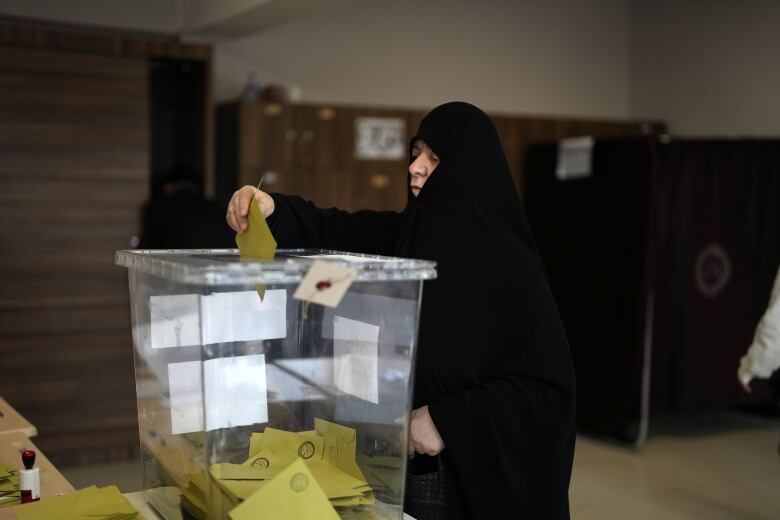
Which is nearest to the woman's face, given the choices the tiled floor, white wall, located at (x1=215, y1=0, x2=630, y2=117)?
the tiled floor

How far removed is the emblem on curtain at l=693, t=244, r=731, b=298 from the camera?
5.19 m

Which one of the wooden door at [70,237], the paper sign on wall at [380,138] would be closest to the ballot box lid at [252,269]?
the wooden door at [70,237]

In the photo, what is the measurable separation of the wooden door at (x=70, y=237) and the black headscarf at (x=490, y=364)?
127 inches

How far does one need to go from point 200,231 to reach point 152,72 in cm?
98

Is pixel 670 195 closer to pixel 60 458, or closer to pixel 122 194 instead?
pixel 122 194

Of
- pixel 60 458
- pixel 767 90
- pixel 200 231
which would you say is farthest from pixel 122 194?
pixel 767 90

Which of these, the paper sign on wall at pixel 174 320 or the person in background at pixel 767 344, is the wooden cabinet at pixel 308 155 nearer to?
the person in background at pixel 767 344

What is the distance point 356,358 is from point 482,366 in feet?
1.42

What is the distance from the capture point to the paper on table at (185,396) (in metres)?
1.29

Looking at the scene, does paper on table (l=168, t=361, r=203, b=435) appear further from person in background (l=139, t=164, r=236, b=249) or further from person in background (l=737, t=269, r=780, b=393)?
person in background (l=139, t=164, r=236, b=249)

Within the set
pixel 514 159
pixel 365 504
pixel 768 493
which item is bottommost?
pixel 768 493

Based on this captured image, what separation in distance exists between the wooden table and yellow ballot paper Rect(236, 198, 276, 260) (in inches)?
45.3

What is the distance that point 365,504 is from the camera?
1409 mm

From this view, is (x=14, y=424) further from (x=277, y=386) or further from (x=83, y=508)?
(x=277, y=386)
